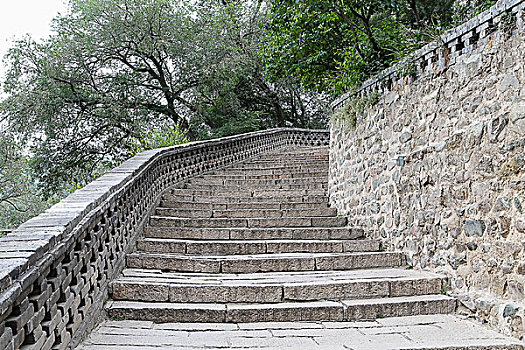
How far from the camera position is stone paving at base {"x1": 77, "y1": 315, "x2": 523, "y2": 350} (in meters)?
3.27

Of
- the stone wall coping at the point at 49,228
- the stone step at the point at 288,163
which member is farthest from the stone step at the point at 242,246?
the stone step at the point at 288,163

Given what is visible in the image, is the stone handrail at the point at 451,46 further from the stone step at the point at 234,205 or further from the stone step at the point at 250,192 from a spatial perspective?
the stone step at the point at 250,192

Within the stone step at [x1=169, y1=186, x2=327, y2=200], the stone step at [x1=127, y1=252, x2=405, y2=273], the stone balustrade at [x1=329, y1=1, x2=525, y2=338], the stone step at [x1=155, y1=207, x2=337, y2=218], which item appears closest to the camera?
the stone balustrade at [x1=329, y1=1, x2=525, y2=338]

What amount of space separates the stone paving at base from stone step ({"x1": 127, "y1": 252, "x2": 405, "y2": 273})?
43.1 inches

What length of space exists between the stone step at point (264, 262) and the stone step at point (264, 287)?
21cm

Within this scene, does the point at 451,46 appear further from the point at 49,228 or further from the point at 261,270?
the point at 49,228

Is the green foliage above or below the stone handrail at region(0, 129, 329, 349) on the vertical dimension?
above

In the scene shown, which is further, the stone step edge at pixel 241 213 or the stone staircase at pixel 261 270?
the stone step edge at pixel 241 213

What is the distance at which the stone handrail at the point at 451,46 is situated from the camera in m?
3.52

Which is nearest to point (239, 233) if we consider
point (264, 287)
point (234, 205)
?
point (234, 205)

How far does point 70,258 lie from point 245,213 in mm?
3924

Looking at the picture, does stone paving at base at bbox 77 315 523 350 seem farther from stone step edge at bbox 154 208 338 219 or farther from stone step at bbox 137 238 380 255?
stone step edge at bbox 154 208 338 219

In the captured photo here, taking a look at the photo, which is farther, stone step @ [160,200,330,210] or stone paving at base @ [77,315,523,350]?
stone step @ [160,200,330,210]

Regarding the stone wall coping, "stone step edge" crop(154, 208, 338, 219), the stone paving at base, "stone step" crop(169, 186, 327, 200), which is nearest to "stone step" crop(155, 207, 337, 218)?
"stone step edge" crop(154, 208, 338, 219)
